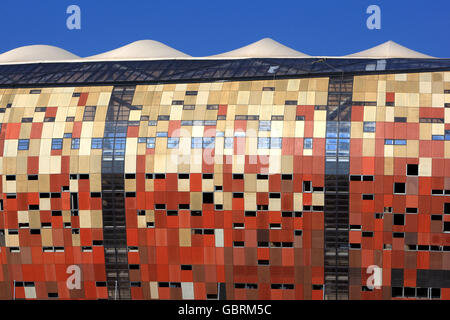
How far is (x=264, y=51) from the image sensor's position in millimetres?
67125

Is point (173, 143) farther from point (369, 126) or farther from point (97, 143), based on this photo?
point (369, 126)

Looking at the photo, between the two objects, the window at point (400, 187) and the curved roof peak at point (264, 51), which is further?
the curved roof peak at point (264, 51)

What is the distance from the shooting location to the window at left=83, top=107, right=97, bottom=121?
58406 mm

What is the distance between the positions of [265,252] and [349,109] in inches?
546

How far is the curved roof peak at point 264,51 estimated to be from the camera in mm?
66375

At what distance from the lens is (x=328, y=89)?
186 ft

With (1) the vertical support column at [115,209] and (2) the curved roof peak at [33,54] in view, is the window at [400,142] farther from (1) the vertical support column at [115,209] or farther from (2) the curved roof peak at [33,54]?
(2) the curved roof peak at [33,54]

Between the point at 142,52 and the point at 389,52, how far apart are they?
82.8 ft

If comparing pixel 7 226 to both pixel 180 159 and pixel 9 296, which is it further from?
pixel 180 159

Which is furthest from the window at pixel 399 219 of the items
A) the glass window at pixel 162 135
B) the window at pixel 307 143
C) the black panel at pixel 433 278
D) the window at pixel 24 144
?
the window at pixel 24 144

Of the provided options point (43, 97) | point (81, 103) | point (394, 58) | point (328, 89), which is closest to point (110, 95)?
point (81, 103)

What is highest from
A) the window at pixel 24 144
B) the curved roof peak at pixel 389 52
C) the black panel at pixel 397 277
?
the curved roof peak at pixel 389 52

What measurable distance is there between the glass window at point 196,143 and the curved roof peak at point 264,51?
45.3 feet

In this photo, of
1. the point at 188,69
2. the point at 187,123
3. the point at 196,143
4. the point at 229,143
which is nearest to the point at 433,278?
the point at 229,143
